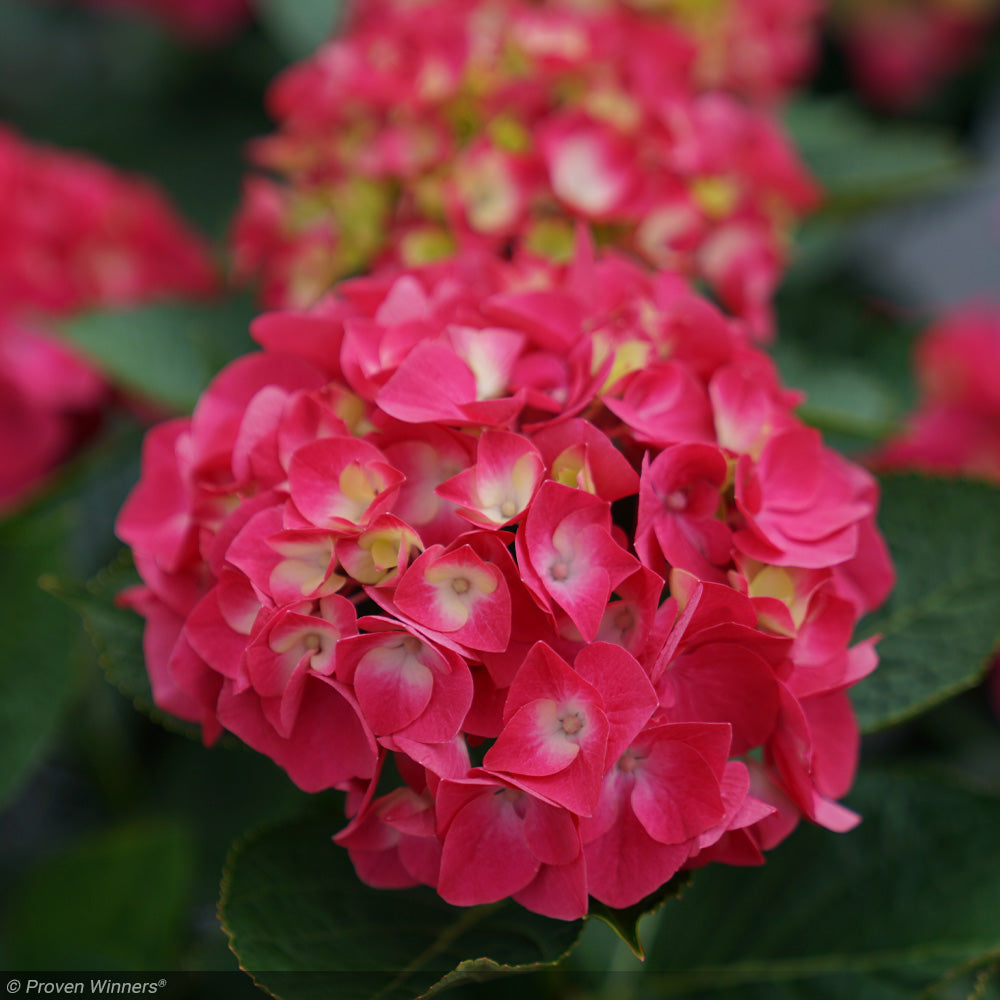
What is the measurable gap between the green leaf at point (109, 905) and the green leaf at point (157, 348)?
329 millimetres

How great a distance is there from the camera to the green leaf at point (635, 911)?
43 centimetres

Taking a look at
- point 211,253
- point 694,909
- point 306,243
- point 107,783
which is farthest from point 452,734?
point 211,253

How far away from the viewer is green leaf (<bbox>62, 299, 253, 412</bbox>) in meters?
0.79

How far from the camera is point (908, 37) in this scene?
1.54 m

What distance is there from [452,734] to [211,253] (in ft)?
3.36

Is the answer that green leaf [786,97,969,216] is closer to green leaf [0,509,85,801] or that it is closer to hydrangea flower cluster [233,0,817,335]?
hydrangea flower cluster [233,0,817,335]

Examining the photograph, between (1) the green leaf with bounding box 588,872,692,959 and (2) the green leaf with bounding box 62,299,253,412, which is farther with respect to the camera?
(2) the green leaf with bounding box 62,299,253,412

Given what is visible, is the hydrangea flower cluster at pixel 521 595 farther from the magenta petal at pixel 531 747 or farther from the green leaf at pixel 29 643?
the green leaf at pixel 29 643

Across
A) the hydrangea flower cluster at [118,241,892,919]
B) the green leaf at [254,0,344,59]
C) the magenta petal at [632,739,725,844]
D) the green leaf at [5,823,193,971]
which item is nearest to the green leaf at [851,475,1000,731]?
the hydrangea flower cluster at [118,241,892,919]

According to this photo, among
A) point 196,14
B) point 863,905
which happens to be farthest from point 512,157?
point 196,14

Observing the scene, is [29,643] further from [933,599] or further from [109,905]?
[933,599]

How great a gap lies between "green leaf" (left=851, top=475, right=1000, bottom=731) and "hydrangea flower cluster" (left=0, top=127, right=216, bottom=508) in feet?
2.25

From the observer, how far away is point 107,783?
1021 millimetres

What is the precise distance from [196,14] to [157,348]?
3.16 feet
